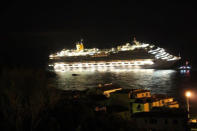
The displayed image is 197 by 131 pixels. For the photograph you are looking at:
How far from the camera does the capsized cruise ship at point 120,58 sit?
46.9 meters

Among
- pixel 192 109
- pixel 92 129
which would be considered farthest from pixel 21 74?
pixel 192 109

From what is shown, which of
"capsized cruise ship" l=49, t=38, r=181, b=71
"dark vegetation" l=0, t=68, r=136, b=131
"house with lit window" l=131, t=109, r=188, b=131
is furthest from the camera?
"capsized cruise ship" l=49, t=38, r=181, b=71

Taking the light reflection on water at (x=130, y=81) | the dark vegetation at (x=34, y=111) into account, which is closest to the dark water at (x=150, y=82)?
the light reflection on water at (x=130, y=81)

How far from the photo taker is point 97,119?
7.48 m

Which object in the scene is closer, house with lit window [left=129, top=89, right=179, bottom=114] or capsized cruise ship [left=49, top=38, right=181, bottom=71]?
house with lit window [left=129, top=89, right=179, bottom=114]

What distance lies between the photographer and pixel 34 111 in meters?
6.07

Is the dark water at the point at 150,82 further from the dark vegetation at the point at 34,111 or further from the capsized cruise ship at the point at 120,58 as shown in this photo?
the capsized cruise ship at the point at 120,58

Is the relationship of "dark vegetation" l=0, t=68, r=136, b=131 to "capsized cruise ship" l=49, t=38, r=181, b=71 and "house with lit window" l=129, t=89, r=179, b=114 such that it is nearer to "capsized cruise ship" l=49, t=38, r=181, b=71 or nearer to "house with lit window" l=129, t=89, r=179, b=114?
"house with lit window" l=129, t=89, r=179, b=114

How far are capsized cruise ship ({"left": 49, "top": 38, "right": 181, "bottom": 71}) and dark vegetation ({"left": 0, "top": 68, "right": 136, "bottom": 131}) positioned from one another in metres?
39.5

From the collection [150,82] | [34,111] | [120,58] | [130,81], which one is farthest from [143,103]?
[120,58]

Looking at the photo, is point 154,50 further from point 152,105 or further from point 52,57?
point 152,105

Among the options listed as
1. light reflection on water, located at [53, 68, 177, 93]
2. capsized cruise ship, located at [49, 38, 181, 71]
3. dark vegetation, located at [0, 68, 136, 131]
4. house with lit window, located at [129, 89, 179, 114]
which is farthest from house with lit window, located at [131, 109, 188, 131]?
capsized cruise ship, located at [49, 38, 181, 71]

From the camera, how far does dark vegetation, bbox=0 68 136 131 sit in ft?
19.0

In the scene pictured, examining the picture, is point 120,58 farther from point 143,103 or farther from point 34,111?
point 34,111
